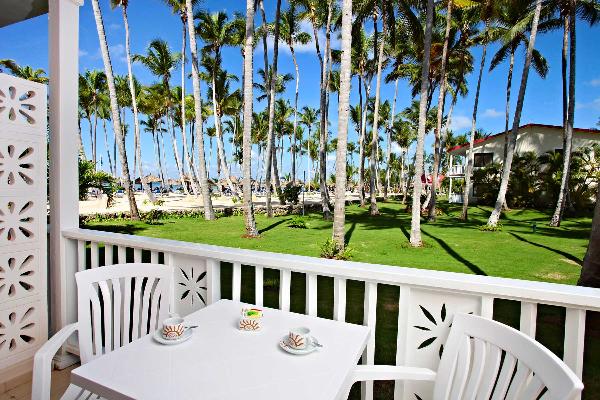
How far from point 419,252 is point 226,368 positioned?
932 centimetres

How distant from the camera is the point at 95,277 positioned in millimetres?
1861

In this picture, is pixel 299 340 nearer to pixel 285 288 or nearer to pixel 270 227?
pixel 285 288

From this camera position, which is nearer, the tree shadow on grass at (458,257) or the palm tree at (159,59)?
the tree shadow on grass at (458,257)

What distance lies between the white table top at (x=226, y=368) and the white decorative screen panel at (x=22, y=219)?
177cm

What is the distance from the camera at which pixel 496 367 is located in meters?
1.24

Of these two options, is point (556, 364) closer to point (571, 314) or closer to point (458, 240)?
point (571, 314)

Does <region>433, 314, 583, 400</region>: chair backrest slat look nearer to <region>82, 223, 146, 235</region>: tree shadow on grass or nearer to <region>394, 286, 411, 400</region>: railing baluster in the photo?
<region>394, 286, 411, 400</region>: railing baluster

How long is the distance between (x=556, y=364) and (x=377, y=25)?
20.9 m

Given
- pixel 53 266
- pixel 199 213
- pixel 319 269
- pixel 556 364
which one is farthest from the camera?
pixel 199 213

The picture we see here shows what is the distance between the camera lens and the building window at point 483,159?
2584 cm

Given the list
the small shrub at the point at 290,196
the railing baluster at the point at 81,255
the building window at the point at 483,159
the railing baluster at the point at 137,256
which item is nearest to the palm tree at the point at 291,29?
the small shrub at the point at 290,196

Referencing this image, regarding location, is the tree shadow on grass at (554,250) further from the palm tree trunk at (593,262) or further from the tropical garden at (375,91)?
the palm tree trunk at (593,262)

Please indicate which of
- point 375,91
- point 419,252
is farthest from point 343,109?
point 375,91

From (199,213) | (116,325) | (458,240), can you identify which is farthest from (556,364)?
(199,213)
